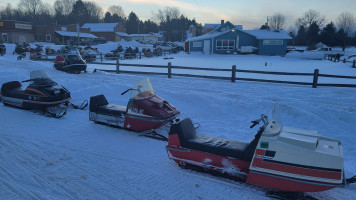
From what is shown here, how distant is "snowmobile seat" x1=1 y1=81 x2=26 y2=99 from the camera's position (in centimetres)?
744

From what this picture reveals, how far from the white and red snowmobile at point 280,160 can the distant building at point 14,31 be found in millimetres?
51592

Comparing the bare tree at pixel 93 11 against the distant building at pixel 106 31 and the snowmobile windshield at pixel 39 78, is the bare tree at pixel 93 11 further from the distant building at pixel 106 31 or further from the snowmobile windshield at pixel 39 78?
the snowmobile windshield at pixel 39 78

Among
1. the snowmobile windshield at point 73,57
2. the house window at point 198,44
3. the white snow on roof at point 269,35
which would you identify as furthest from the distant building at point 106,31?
the snowmobile windshield at point 73,57

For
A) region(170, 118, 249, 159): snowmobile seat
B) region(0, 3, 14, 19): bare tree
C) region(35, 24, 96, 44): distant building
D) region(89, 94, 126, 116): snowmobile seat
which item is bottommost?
region(170, 118, 249, 159): snowmobile seat

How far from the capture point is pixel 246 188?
3.60m

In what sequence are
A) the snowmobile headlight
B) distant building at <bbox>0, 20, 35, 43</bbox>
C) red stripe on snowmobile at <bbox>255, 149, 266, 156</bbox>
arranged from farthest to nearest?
1. distant building at <bbox>0, 20, 35, 43</bbox>
2. the snowmobile headlight
3. red stripe on snowmobile at <bbox>255, 149, 266, 156</bbox>

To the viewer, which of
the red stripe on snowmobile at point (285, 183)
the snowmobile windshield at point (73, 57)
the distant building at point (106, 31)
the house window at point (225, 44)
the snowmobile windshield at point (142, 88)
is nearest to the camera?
the red stripe on snowmobile at point (285, 183)

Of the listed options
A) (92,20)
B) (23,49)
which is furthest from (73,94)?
(92,20)

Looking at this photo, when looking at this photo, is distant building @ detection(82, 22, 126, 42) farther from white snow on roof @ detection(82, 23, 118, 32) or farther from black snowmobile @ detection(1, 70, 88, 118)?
black snowmobile @ detection(1, 70, 88, 118)

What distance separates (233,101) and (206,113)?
1181 millimetres

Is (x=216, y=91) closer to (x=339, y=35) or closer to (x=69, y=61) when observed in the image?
(x=69, y=61)

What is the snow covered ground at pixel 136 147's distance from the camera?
3.54m

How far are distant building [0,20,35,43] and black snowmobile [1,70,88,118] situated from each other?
45.1 m

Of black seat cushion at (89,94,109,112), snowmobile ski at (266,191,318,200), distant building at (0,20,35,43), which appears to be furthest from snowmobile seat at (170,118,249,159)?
distant building at (0,20,35,43)
